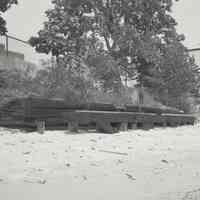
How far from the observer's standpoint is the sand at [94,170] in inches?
102

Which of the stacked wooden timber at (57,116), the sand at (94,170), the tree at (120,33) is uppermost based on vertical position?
the tree at (120,33)

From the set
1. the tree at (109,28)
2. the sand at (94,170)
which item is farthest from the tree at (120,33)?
the sand at (94,170)

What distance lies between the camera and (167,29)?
14984mm

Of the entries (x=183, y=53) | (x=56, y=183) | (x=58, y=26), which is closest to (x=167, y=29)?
(x=183, y=53)

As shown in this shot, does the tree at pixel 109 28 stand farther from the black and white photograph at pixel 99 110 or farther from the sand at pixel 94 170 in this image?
the sand at pixel 94 170

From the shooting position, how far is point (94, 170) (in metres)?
3.37

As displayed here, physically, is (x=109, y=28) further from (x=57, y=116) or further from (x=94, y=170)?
(x=94, y=170)

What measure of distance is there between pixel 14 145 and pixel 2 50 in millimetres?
9277

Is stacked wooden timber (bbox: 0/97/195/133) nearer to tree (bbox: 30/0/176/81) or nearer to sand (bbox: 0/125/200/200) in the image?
sand (bbox: 0/125/200/200)

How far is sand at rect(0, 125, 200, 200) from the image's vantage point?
8.54ft

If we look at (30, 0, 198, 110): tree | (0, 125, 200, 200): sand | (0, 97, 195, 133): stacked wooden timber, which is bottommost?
(0, 125, 200, 200): sand

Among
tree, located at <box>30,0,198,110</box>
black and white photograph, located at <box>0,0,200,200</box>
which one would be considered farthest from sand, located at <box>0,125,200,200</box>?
tree, located at <box>30,0,198,110</box>

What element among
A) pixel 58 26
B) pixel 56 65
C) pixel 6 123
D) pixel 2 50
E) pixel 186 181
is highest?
pixel 58 26

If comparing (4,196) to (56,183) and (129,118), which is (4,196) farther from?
(129,118)
